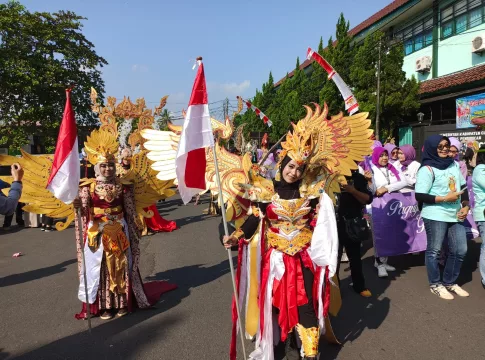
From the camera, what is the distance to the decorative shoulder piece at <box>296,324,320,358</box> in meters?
2.63

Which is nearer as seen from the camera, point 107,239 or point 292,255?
point 292,255

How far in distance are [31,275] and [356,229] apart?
15.5 ft

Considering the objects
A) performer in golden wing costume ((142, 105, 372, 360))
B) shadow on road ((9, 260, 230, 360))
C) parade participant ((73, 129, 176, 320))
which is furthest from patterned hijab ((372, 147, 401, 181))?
parade participant ((73, 129, 176, 320))

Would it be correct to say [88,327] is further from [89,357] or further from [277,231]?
[277,231]

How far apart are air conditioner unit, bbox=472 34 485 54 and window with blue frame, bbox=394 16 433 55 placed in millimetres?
3090

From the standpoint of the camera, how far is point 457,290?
403 centimetres

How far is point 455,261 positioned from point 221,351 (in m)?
2.68

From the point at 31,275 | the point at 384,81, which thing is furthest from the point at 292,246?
the point at 384,81

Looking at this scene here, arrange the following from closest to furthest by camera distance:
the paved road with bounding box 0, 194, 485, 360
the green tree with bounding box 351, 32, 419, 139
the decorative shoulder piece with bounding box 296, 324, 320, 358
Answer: the decorative shoulder piece with bounding box 296, 324, 320, 358 → the paved road with bounding box 0, 194, 485, 360 → the green tree with bounding box 351, 32, 419, 139

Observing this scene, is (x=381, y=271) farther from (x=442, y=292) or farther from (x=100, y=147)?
(x=100, y=147)

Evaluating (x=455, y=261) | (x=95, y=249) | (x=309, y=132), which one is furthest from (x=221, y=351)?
(x=455, y=261)

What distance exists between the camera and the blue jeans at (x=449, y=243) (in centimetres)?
389

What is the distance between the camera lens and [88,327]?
363cm

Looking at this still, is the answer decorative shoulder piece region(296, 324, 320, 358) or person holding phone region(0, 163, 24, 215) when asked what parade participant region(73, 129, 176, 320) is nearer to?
person holding phone region(0, 163, 24, 215)
